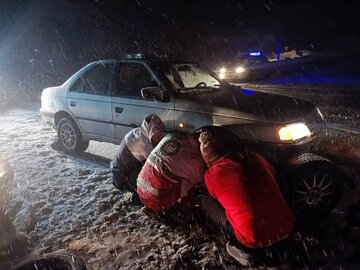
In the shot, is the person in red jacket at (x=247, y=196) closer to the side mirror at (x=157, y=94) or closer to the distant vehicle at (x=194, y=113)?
the distant vehicle at (x=194, y=113)

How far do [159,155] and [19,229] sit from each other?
1.77 metres

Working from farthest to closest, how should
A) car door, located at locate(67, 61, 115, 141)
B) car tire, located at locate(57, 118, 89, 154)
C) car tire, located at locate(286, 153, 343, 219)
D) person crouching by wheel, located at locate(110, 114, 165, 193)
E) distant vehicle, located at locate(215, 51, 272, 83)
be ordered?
distant vehicle, located at locate(215, 51, 272, 83)
car tire, located at locate(57, 118, 89, 154)
car door, located at locate(67, 61, 115, 141)
person crouching by wheel, located at locate(110, 114, 165, 193)
car tire, located at locate(286, 153, 343, 219)

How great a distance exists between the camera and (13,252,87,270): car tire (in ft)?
9.78

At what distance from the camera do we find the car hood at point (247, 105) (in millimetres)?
3797

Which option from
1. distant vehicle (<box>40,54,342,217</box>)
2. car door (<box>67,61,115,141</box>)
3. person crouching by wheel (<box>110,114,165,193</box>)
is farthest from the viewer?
car door (<box>67,61,115,141</box>)

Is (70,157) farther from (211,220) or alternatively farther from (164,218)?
(211,220)

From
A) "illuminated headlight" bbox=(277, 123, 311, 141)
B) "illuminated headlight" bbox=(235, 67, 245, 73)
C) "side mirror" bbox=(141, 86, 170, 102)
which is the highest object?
"illuminated headlight" bbox=(235, 67, 245, 73)

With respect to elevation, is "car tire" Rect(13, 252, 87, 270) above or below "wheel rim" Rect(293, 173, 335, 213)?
below

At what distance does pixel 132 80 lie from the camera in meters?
5.06

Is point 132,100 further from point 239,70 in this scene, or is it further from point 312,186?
point 239,70

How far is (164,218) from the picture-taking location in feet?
12.5

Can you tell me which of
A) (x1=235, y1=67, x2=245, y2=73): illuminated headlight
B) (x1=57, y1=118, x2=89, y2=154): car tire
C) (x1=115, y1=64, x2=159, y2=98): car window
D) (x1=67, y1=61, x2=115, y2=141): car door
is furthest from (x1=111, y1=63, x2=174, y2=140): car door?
(x1=235, y1=67, x2=245, y2=73): illuminated headlight

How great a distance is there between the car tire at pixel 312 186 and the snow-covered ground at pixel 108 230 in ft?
0.66

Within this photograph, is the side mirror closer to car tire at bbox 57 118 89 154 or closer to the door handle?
the door handle
